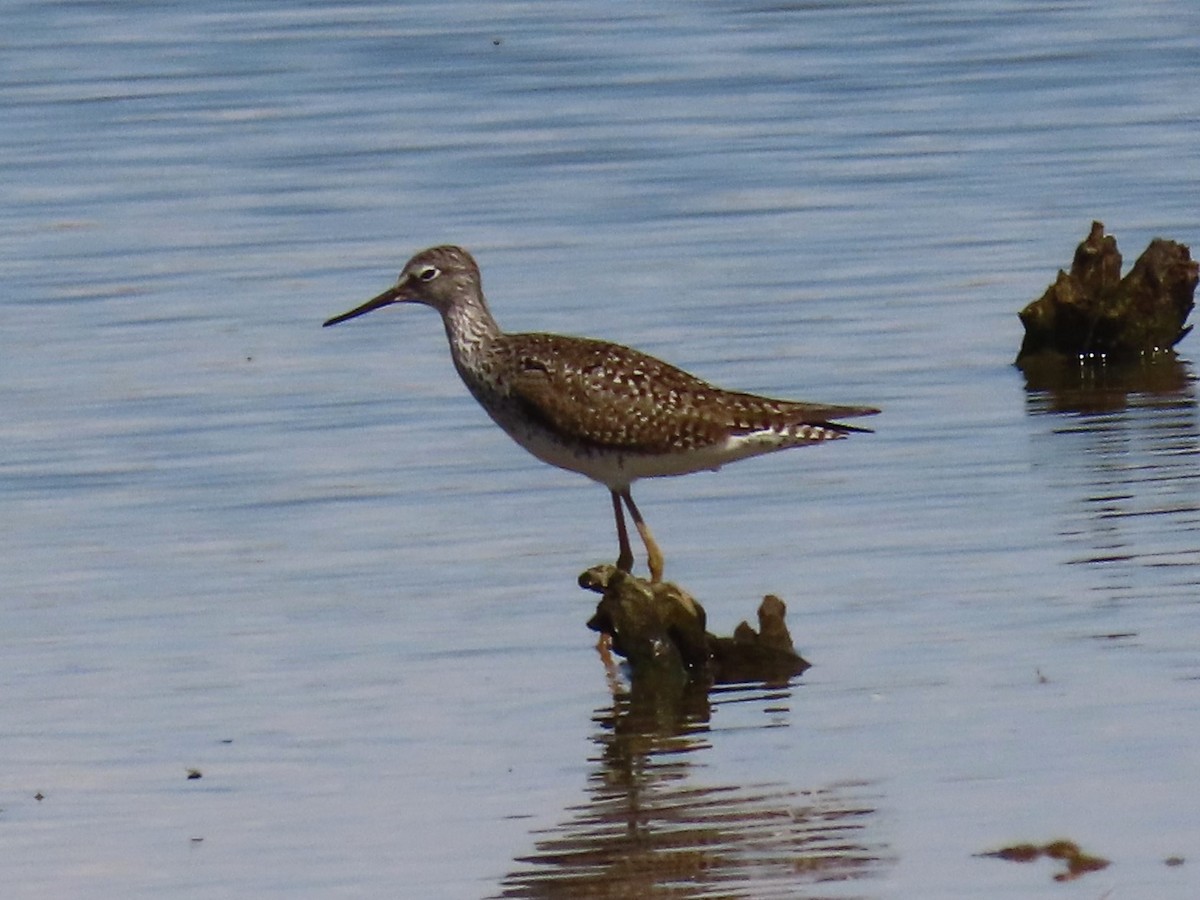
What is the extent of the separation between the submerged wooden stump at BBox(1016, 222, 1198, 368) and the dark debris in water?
25.5ft

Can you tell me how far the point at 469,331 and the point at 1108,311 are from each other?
4502mm

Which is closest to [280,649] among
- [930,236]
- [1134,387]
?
[1134,387]

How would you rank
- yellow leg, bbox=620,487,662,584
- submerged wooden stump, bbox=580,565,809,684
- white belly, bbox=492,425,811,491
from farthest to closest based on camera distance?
white belly, bbox=492,425,811,491 < yellow leg, bbox=620,487,662,584 < submerged wooden stump, bbox=580,565,809,684

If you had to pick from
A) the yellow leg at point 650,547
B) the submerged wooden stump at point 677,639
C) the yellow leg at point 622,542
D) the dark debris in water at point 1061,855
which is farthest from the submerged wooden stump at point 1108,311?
the dark debris in water at point 1061,855

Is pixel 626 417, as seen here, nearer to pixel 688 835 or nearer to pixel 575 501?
pixel 575 501

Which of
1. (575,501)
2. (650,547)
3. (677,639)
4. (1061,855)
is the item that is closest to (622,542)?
(650,547)

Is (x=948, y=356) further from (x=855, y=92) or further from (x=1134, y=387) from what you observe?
(x=855, y=92)

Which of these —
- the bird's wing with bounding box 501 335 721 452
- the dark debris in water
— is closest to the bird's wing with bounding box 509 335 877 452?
the bird's wing with bounding box 501 335 721 452

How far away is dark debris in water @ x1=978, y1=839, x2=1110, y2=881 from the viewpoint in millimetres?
7738

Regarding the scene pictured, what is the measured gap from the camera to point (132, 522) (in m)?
12.9

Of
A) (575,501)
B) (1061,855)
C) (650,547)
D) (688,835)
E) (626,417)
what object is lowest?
(1061,855)

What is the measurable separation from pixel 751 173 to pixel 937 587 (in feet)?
34.4

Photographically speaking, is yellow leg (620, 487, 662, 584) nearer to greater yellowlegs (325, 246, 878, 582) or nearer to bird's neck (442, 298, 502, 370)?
greater yellowlegs (325, 246, 878, 582)

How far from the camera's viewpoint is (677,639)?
34.1 ft
